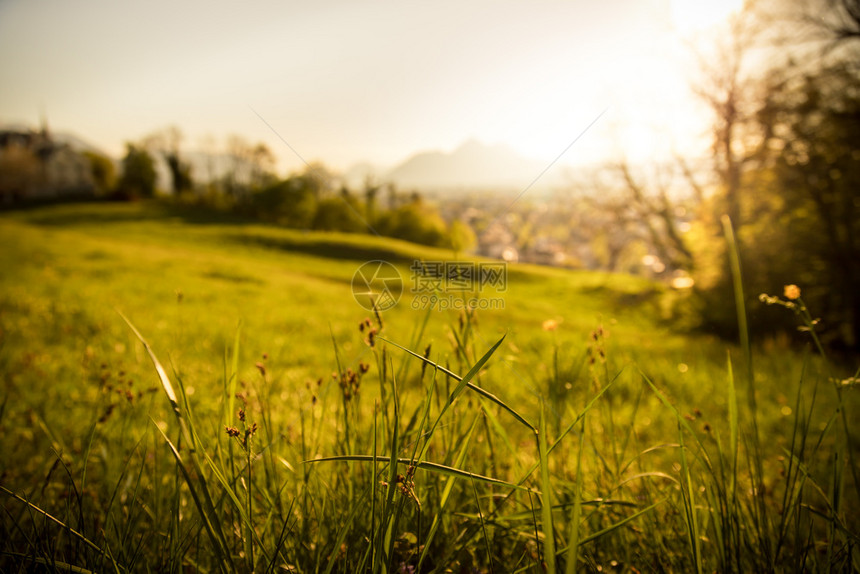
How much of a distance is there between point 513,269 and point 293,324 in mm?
21334

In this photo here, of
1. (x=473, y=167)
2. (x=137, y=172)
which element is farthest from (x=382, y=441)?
(x=137, y=172)

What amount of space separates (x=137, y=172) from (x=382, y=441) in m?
76.9

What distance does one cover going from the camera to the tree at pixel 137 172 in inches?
2373

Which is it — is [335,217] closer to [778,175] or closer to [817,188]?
[778,175]

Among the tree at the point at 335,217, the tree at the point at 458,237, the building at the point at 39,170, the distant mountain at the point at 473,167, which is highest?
the building at the point at 39,170

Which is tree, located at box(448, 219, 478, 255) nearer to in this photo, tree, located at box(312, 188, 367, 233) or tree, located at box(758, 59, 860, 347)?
tree, located at box(758, 59, 860, 347)

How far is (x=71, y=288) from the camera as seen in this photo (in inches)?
311

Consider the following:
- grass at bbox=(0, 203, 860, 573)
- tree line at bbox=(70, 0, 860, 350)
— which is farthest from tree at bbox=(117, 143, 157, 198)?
tree line at bbox=(70, 0, 860, 350)

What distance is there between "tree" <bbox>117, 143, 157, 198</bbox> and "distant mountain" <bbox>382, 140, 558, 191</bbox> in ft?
241

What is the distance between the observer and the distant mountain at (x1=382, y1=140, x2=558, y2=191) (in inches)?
93.8

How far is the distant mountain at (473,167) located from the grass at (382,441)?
1.03 m

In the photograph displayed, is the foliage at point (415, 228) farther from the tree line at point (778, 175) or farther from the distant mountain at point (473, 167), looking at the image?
the distant mountain at point (473, 167)

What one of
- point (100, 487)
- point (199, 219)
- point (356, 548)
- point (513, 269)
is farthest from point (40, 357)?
point (199, 219)

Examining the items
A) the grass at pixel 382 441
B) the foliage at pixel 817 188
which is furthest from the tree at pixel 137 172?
the foliage at pixel 817 188
